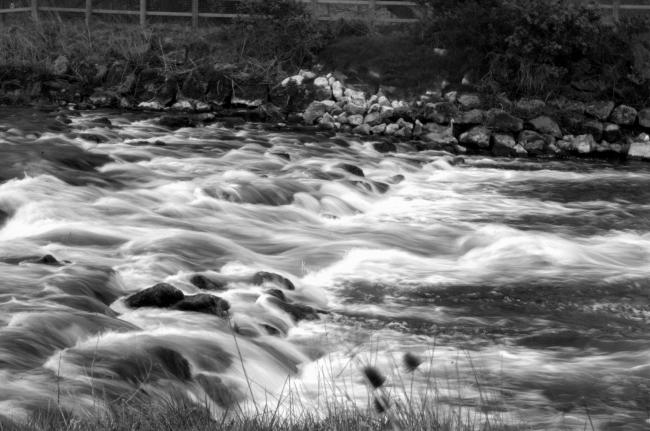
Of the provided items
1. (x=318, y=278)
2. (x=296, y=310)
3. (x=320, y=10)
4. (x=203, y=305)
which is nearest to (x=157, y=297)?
(x=203, y=305)

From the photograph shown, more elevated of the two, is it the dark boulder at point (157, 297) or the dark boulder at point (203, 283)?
the dark boulder at point (157, 297)

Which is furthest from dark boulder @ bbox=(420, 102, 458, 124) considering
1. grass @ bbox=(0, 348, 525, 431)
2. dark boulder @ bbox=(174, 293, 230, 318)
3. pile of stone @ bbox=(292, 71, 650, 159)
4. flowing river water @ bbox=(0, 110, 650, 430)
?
grass @ bbox=(0, 348, 525, 431)

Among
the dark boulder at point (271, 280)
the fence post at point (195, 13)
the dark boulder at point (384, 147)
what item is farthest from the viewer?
the fence post at point (195, 13)

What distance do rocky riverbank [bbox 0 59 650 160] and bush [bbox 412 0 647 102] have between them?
0.83m

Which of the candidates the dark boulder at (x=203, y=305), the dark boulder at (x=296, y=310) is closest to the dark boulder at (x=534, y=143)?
the dark boulder at (x=296, y=310)

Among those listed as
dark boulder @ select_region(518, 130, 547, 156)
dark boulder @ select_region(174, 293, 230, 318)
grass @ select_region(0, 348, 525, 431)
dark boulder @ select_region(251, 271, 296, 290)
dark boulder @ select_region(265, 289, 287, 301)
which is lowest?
dark boulder @ select_region(518, 130, 547, 156)

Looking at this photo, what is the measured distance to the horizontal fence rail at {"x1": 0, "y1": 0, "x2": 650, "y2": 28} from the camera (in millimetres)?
28984

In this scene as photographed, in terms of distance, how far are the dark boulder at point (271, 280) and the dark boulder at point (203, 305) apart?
1.13 meters

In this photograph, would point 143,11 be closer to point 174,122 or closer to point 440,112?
point 174,122

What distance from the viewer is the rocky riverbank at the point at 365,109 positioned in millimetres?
21484

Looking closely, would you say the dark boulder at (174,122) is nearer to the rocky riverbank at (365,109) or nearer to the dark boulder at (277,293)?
the rocky riverbank at (365,109)

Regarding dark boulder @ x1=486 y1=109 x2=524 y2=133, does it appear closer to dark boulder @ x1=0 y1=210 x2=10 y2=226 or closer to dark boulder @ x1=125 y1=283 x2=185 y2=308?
dark boulder @ x1=0 y1=210 x2=10 y2=226

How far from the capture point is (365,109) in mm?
23516

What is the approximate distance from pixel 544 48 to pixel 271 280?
1576 cm
